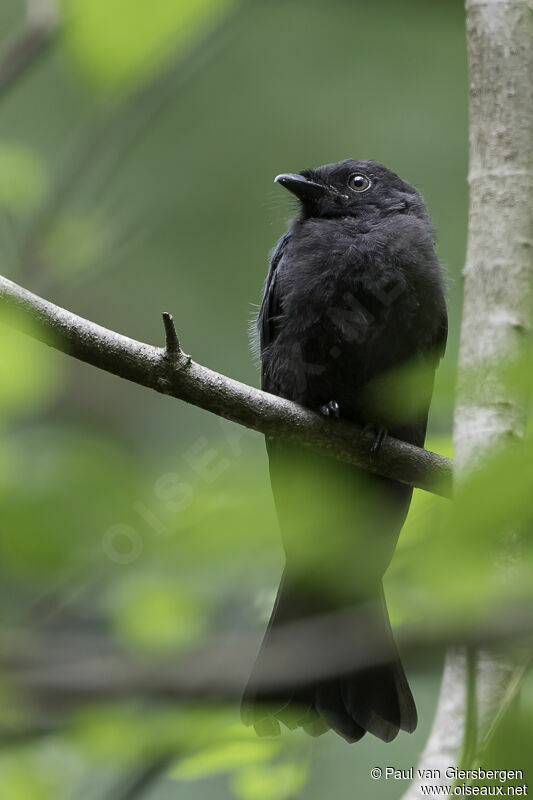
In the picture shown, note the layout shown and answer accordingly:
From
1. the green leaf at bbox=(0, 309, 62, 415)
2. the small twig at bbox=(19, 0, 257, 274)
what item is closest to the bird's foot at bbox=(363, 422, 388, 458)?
the green leaf at bbox=(0, 309, 62, 415)

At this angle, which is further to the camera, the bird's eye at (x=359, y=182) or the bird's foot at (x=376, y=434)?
the bird's eye at (x=359, y=182)

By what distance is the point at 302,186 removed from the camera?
355 centimetres

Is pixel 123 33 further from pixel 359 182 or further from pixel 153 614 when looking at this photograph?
pixel 359 182

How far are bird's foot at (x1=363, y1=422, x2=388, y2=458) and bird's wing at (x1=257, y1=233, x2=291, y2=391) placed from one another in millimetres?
648

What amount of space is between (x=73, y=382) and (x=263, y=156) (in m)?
2.96

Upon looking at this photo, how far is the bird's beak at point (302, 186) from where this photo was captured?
3.55 meters

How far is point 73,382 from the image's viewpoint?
513 centimetres

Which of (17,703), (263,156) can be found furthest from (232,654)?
(263,156)

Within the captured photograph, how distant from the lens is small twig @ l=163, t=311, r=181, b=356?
212 centimetres

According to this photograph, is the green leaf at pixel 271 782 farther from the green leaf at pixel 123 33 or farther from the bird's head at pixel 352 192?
the bird's head at pixel 352 192

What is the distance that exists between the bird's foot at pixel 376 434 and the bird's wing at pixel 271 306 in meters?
0.65

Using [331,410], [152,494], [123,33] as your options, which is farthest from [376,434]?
[152,494]

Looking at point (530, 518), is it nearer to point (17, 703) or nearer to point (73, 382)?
point (17, 703)

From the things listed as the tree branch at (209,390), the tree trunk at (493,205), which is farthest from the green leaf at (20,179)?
the tree trunk at (493,205)
